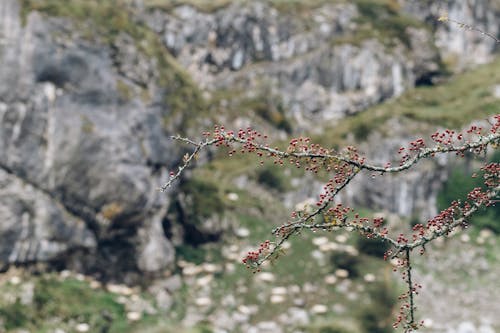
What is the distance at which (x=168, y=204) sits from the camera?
41.6m

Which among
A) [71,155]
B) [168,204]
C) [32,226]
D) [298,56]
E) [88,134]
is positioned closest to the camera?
[32,226]

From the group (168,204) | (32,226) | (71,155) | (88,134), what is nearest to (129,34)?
(88,134)

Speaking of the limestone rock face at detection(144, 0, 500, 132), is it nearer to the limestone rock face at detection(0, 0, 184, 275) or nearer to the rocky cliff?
the rocky cliff

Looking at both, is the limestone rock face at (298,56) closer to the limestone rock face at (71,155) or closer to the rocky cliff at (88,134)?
the rocky cliff at (88,134)

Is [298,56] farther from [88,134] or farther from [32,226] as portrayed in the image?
[32,226]

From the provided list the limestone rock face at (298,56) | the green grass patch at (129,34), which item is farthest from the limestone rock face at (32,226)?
the limestone rock face at (298,56)

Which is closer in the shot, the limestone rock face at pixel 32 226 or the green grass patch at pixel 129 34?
the limestone rock face at pixel 32 226

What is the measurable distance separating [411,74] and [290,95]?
11941mm

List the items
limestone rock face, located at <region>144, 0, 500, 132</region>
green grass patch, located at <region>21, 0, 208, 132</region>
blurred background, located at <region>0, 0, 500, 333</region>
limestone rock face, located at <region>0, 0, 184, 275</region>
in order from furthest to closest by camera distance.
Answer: limestone rock face, located at <region>144, 0, 500, 132</region>, green grass patch, located at <region>21, 0, 208, 132</region>, limestone rock face, located at <region>0, 0, 184, 275</region>, blurred background, located at <region>0, 0, 500, 333</region>

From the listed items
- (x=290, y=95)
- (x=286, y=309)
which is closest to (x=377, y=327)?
(x=286, y=309)

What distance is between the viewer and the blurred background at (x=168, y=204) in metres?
34.3

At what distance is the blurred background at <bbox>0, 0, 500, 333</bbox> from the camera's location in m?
34.3

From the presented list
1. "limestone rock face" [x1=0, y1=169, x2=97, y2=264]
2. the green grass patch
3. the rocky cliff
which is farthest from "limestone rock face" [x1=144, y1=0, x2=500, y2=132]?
"limestone rock face" [x1=0, y1=169, x2=97, y2=264]

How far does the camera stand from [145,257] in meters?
37.6
